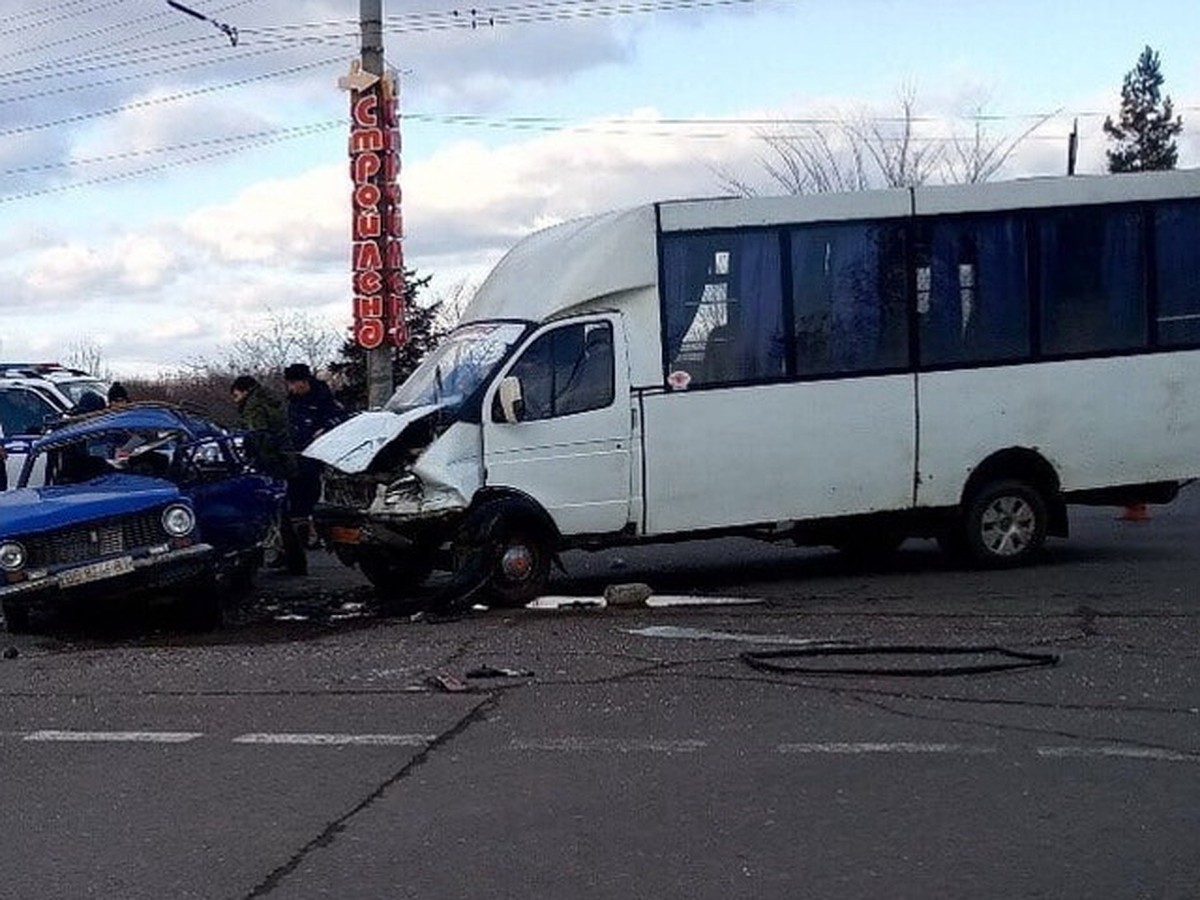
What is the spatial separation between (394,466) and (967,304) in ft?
16.0

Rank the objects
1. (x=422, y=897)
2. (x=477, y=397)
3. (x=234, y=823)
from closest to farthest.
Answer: (x=422, y=897) < (x=234, y=823) < (x=477, y=397)

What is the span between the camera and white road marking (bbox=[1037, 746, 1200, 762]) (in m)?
7.98

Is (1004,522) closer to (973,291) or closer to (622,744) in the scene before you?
(973,291)

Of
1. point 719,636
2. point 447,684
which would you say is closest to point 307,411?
point 719,636

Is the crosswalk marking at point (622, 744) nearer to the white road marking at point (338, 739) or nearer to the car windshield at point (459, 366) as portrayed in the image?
the white road marking at point (338, 739)

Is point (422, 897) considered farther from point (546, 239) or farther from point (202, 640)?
point (546, 239)

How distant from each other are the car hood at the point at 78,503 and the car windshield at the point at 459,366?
2.01 meters

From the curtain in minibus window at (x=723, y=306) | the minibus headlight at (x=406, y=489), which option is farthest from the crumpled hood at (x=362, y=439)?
the curtain in minibus window at (x=723, y=306)

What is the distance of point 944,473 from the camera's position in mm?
14727

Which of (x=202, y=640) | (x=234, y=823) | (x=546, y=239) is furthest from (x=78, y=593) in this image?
(x=234, y=823)

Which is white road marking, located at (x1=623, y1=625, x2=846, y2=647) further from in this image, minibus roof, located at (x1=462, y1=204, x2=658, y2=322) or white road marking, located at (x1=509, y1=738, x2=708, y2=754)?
white road marking, located at (x1=509, y1=738, x2=708, y2=754)

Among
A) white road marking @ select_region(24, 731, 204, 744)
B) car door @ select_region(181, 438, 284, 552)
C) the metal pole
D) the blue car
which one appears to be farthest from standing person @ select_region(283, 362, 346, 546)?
white road marking @ select_region(24, 731, 204, 744)

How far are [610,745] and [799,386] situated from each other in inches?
250

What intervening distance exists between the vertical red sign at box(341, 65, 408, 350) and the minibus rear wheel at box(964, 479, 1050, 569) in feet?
37.1
